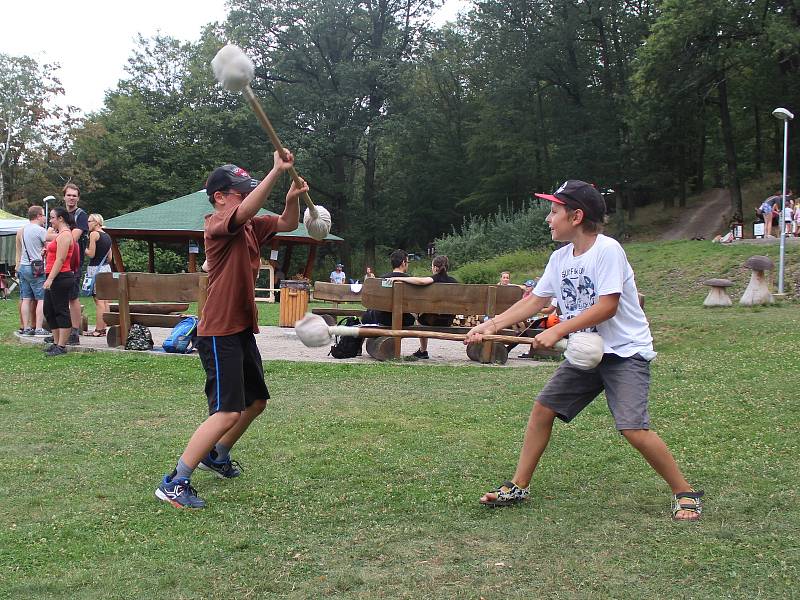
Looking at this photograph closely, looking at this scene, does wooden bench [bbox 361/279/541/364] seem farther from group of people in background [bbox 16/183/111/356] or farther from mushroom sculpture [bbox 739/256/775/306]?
mushroom sculpture [bbox 739/256/775/306]

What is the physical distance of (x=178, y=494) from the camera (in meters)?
4.63

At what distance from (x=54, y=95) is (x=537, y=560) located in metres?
44.2

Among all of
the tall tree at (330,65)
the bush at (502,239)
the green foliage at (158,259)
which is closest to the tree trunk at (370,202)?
the tall tree at (330,65)

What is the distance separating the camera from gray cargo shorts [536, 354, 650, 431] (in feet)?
14.0

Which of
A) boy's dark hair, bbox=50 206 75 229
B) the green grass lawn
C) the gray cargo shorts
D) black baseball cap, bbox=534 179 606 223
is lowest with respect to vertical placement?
the green grass lawn

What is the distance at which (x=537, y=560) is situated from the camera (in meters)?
3.73

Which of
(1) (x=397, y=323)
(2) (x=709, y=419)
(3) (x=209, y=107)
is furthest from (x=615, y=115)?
(2) (x=709, y=419)

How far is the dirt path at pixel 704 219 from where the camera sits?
124 feet

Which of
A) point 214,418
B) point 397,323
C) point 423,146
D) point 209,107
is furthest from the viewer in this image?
point 423,146

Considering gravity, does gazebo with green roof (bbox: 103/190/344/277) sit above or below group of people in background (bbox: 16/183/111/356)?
above

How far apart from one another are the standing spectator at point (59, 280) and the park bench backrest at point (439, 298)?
3.80m

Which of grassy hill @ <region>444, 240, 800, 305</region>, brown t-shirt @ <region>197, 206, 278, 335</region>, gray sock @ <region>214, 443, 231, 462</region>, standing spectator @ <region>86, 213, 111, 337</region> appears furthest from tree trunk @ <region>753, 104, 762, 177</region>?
brown t-shirt @ <region>197, 206, 278, 335</region>

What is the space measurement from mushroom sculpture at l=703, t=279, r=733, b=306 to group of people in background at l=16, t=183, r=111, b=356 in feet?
41.6

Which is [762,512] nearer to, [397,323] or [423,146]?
[397,323]
